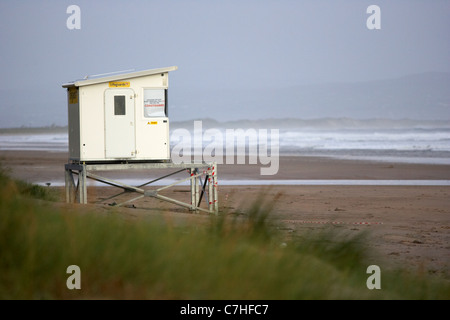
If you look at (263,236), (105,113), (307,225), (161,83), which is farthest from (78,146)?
(263,236)

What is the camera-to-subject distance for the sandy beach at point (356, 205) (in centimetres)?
1010

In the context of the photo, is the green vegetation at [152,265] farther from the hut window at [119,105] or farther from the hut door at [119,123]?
the hut window at [119,105]

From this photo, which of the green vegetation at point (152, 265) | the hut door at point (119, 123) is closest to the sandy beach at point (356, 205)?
the green vegetation at point (152, 265)

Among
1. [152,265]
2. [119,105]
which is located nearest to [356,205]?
[119,105]

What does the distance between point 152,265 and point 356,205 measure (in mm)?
11400

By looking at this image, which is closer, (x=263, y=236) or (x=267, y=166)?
(x=263, y=236)

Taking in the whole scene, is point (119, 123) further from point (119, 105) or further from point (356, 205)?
point (356, 205)

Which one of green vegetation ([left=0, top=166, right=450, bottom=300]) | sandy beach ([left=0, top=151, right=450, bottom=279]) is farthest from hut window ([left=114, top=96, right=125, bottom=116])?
green vegetation ([left=0, top=166, right=450, bottom=300])

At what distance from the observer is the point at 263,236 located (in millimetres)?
7812

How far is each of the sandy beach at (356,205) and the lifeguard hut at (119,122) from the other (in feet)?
3.56

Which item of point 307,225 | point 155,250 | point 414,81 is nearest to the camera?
point 155,250

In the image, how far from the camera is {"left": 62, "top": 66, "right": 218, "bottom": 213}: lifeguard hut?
12812 mm

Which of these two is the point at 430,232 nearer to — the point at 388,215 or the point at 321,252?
the point at 388,215

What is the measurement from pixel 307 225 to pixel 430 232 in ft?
7.86
